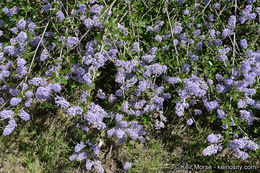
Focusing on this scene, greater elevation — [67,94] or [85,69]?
[85,69]

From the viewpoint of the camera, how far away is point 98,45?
2.44m

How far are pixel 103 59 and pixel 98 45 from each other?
0.15m

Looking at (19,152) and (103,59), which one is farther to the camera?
(19,152)

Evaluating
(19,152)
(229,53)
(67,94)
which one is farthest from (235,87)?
(19,152)

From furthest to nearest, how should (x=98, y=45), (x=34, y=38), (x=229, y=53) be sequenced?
(x=229, y=53) < (x=34, y=38) < (x=98, y=45)

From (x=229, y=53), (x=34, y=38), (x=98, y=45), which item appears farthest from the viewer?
(x=229, y=53)

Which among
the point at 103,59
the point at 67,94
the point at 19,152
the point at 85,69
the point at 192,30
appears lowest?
the point at 19,152

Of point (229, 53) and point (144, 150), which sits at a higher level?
point (229, 53)

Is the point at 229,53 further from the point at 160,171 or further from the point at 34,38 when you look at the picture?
the point at 34,38

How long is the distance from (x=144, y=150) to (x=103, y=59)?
3.70 feet

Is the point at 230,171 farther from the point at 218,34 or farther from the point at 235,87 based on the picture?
the point at 218,34

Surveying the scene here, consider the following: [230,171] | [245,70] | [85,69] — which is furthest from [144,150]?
[245,70]

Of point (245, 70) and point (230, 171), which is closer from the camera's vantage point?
point (245, 70)

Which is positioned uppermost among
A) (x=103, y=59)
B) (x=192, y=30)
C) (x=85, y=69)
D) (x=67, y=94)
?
(x=192, y=30)
